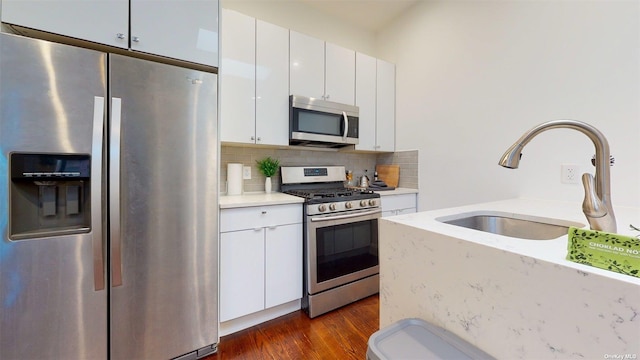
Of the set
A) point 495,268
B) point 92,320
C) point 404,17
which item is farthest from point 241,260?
point 404,17

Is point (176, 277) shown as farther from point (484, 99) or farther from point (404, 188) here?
point (484, 99)

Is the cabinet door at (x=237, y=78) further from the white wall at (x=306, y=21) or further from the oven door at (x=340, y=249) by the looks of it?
the oven door at (x=340, y=249)

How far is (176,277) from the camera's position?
147 cm

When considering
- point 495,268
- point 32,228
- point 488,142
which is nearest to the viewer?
point 495,268

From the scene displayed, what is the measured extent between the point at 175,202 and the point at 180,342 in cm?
82

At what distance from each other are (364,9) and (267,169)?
2006 mm

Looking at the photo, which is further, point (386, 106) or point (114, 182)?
point (386, 106)

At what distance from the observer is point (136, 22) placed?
4.56 feet

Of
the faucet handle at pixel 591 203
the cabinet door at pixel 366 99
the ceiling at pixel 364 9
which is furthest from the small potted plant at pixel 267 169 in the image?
the faucet handle at pixel 591 203

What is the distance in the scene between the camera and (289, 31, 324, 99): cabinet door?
225 cm

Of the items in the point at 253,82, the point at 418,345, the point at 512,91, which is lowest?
the point at 418,345

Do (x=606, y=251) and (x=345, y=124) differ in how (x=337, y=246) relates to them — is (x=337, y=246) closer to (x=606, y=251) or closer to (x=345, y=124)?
(x=345, y=124)

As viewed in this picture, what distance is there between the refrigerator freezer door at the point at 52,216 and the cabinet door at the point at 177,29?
27cm

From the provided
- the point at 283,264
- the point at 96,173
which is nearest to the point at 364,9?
the point at 283,264
